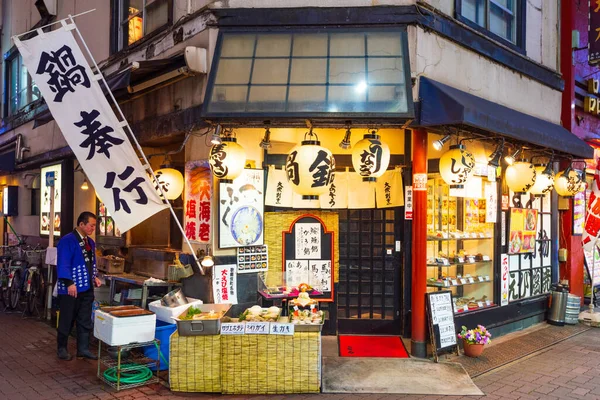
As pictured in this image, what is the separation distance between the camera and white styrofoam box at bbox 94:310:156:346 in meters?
7.41

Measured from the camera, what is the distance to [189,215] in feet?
31.6

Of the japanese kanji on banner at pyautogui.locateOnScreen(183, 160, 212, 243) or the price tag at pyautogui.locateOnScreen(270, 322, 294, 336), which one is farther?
the japanese kanji on banner at pyautogui.locateOnScreen(183, 160, 212, 243)

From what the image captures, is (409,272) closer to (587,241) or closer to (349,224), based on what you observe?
(349,224)

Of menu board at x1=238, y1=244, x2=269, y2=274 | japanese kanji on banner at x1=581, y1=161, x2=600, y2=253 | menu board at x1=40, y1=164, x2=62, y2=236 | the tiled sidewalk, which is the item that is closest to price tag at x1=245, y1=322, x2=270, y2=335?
the tiled sidewalk

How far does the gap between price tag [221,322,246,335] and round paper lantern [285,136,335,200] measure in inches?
98.2

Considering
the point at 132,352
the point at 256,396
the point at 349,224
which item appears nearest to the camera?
the point at 256,396

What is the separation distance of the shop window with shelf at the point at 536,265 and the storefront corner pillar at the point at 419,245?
12.1 ft

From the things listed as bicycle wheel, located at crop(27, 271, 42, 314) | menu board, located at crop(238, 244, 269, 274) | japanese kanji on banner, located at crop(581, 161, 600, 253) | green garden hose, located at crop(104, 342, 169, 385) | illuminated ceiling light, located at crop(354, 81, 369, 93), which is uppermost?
illuminated ceiling light, located at crop(354, 81, 369, 93)

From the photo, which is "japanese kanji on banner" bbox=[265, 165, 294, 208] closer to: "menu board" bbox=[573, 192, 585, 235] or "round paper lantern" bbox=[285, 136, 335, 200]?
"round paper lantern" bbox=[285, 136, 335, 200]

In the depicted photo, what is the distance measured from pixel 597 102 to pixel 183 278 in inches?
528

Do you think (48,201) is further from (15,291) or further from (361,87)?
(361,87)

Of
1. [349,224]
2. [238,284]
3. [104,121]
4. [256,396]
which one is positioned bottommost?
[256,396]

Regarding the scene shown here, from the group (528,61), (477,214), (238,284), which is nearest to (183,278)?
(238,284)

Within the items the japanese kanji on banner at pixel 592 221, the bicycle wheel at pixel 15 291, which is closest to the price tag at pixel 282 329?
the bicycle wheel at pixel 15 291
